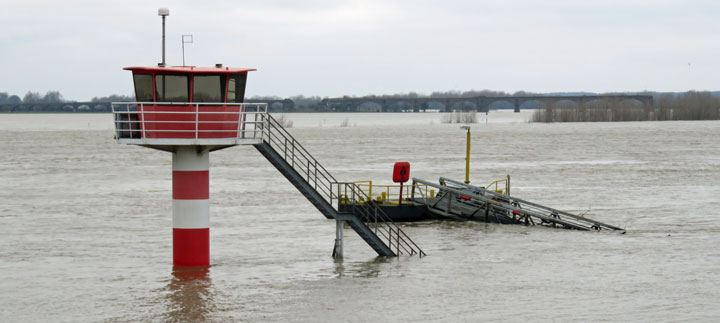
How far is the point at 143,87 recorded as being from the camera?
2728 cm

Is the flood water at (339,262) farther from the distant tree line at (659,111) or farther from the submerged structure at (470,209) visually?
the distant tree line at (659,111)

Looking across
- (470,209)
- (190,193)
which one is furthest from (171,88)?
(470,209)

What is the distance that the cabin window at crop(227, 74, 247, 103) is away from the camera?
27891mm

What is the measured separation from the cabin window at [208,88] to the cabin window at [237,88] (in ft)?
1.11

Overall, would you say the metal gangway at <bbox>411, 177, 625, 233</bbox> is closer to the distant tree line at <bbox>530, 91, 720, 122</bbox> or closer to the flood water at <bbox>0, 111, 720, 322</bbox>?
the flood water at <bbox>0, 111, 720, 322</bbox>

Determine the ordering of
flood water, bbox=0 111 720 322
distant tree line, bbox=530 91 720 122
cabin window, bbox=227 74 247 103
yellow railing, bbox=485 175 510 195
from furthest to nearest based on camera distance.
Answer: distant tree line, bbox=530 91 720 122 → yellow railing, bbox=485 175 510 195 → cabin window, bbox=227 74 247 103 → flood water, bbox=0 111 720 322

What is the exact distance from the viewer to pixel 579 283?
2975 cm

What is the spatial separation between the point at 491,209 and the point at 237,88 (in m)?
19.5

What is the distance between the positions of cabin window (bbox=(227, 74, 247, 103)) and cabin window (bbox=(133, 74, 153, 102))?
2332 mm

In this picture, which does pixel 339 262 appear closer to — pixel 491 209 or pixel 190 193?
pixel 190 193

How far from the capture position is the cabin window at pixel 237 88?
1098 inches

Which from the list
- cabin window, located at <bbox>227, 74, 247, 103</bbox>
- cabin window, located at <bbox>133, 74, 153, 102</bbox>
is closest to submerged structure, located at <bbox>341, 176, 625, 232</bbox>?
cabin window, located at <bbox>227, 74, 247, 103</bbox>

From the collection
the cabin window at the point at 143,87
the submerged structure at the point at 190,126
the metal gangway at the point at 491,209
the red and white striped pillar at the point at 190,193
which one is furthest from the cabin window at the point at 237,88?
the metal gangway at the point at 491,209

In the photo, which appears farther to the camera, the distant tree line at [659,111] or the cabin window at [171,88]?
the distant tree line at [659,111]
